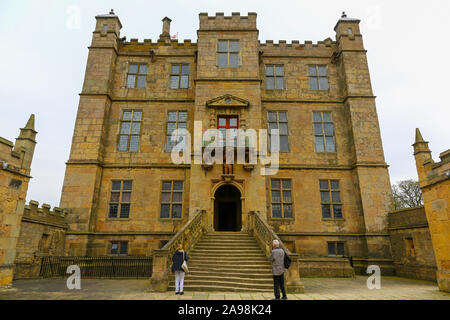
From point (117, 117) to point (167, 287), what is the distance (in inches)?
491

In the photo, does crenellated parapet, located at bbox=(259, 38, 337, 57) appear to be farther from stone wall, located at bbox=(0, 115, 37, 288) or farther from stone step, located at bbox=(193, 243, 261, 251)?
stone wall, located at bbox=(0, 115, 37, 288)

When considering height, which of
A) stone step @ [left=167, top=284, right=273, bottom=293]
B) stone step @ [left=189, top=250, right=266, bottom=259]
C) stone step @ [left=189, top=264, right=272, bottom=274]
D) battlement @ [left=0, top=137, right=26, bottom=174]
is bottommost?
stone step @ [left=167, top=284, right=273, bottom=293]

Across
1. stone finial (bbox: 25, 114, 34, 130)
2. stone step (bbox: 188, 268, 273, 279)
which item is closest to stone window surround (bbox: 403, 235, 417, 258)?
stone step (bbox: 188, 268, 273, 279)

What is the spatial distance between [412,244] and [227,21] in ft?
58.1

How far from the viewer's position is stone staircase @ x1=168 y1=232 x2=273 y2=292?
886 cm

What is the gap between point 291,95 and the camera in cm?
1822

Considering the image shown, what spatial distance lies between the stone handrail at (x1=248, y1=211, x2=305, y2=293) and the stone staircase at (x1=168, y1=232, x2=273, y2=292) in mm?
388

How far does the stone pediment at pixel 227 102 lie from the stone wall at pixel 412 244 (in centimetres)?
1072

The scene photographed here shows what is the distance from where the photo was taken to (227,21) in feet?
60.4

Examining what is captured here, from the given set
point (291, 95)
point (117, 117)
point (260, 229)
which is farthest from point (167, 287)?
point (291, 95)

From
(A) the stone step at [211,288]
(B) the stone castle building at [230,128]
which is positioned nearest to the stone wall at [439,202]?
(B) the stone castle building at [230,128]

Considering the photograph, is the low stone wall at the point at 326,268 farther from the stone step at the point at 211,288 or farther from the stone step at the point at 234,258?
the stone step at the point at 211,288

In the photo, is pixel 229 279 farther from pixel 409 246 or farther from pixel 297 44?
pixel 297 44

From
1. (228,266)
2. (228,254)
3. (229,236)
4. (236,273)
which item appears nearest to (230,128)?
(229,236)
